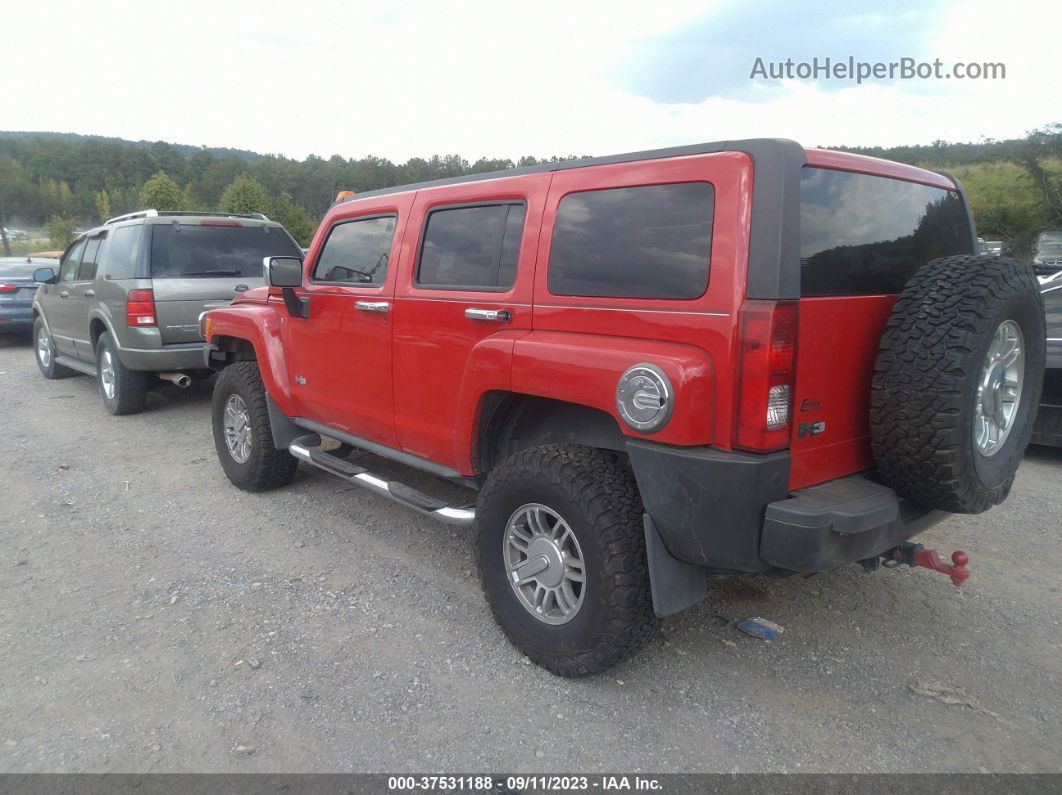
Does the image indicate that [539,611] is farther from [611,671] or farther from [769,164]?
[769,164]

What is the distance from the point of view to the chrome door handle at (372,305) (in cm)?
393

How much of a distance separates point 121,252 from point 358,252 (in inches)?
175

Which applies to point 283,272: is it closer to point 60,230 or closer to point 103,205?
point 103,205

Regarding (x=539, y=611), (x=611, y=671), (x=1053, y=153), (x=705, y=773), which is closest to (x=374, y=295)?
(x=539, y=611)

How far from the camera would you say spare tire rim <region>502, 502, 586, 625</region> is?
3.06 meters

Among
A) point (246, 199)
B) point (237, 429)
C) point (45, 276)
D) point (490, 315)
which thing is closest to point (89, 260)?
point (45, 276)

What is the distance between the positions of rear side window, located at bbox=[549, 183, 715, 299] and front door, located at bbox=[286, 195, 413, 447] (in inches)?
47.7

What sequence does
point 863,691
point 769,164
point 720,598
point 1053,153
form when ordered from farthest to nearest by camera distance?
point 1053,153 → point 720,598 → point 863,691 → point 769,164

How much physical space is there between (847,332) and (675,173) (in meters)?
0.84

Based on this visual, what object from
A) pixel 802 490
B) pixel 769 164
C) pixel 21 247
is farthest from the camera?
pixel 21 247

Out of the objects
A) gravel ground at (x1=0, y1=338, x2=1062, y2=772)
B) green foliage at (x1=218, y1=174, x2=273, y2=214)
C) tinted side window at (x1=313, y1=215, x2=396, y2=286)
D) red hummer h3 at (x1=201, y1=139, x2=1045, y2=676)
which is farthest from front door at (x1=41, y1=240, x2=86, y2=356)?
green foliage at (x1=218, y1=174, x2=273, y2=214)

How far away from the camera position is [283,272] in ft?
14.7

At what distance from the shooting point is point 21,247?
48.6m

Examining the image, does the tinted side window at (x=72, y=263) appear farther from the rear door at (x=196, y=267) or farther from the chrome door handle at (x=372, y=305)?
the chrome door handle at (x=372, y=305)
